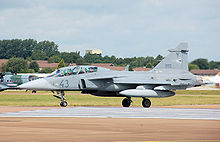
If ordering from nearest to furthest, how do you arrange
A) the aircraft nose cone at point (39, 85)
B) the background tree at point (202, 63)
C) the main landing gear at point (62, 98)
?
the aircraft nose cone at point (39, 85) → the main landing gear at point (62, 98) → the background tree at point (202, 63)

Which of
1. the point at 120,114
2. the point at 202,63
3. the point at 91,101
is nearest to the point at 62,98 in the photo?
the point at 120,114

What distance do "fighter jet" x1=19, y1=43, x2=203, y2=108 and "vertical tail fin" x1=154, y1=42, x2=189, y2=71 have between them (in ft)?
1.78

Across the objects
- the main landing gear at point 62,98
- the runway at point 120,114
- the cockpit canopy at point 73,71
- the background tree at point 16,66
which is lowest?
the runway at point 120,114

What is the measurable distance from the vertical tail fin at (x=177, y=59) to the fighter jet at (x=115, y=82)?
0.54 m

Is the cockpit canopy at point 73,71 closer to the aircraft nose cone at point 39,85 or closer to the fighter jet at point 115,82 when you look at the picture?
the fighter jet at point 115,82

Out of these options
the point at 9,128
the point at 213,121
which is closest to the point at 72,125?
the point at 9,128

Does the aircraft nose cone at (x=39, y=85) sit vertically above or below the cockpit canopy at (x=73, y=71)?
below

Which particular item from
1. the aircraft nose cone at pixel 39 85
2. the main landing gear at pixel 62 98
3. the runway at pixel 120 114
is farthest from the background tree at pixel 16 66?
the runway at pixel 120 114

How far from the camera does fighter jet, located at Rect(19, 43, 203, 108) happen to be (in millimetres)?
33594

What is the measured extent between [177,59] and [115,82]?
5.63 metres

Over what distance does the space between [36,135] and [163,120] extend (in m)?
8.13

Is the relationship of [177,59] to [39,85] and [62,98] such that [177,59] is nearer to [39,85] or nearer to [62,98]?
[62,98]

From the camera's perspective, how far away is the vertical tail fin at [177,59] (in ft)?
121

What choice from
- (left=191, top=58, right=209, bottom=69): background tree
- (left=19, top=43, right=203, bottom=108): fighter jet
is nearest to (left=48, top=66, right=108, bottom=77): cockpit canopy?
(left=19, top=43, right=203, bottom=108): fighter jet
